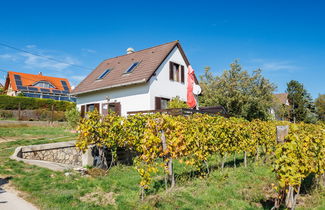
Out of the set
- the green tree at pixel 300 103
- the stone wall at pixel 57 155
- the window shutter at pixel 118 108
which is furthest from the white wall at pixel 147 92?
the green tree at pixel 300 103

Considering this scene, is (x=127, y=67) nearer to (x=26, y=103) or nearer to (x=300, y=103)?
(x=26, y=103)

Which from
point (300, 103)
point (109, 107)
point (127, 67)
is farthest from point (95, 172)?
point (300, 103)

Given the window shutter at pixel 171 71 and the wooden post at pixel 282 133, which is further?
the window shutter at pixel 171 71

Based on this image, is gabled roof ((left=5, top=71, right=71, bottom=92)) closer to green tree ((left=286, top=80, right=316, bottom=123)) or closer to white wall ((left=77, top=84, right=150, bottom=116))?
white wall ((left=77, top=84, right=150, bottom=116))

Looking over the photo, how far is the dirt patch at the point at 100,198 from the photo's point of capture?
4.74 metres

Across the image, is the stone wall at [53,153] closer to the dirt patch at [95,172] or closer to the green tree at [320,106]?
the dirt patch at [95,172]

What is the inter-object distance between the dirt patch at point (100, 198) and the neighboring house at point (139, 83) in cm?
1038

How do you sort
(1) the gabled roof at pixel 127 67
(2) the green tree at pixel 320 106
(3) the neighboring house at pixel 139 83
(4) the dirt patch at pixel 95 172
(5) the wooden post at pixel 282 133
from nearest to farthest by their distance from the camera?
(5) the wooden post at pixel 282 133, (4) the dirt patch at pixel 95 172, (3) the neighboring house at pixel 139 83, (1) the gabled roof at pixel 127 67, (2) the green tree at pixel 320 106

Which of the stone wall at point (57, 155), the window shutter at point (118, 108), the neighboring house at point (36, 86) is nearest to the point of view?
the stone wall at point (57, 155)

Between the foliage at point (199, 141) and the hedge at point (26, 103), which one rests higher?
the hedge at point (26, 103)

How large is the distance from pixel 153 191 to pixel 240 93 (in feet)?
52.6

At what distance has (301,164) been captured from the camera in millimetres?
4031

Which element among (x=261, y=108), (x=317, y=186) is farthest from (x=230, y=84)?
(x=317, y=186)

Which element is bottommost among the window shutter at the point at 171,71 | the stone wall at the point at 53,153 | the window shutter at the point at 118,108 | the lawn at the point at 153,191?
the lawn at the point at 153,191
